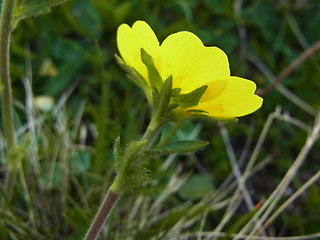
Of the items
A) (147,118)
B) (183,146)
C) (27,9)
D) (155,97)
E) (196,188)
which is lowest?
(196,188)

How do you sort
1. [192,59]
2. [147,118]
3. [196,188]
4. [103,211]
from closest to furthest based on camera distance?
[192,59] < [103,211] < [196,188] < [147,118]

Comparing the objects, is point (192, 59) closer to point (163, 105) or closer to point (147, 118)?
point (163, 105)

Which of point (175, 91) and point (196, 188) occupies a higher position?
point (175, 91)

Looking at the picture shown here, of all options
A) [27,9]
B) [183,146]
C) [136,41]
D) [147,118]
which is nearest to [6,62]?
[27,9]

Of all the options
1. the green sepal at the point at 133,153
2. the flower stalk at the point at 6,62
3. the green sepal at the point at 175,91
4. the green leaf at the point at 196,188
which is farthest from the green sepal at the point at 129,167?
the green leaf at the point at 196,188

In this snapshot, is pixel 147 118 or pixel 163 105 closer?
pixel 163 105

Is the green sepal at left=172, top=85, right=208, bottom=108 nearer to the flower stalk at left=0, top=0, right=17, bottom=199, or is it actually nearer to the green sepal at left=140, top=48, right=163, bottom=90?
the green sepal at left=140, top=48, right=163, bottom=90
